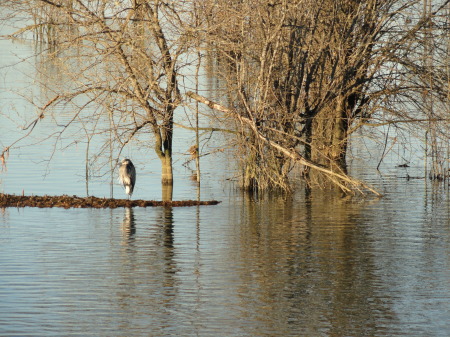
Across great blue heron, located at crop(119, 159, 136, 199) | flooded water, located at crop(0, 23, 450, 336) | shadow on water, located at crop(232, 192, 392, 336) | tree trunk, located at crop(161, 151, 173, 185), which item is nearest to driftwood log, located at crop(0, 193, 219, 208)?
flooded water, located at crop(0, 23, 450, 336)

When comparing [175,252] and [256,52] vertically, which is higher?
[256,52]

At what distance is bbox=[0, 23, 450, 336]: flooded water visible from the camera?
9758mm

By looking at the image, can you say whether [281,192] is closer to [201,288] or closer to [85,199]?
[85,199]

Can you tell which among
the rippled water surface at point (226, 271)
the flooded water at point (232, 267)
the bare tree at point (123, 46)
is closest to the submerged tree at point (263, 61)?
the bare tree at point (123, 46)

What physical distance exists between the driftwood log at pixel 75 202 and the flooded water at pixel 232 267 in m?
→ 0.41

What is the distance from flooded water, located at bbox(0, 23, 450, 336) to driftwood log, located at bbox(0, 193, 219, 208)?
16.0 inches

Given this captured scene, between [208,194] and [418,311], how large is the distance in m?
9.74

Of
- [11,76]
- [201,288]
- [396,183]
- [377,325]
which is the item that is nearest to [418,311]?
[377,325]

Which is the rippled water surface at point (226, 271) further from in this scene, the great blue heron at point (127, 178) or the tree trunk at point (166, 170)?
the tree trunk at point (166, 170)

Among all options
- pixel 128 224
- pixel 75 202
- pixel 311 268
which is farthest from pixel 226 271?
pixel 75 202

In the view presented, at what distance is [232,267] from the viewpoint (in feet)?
40.4

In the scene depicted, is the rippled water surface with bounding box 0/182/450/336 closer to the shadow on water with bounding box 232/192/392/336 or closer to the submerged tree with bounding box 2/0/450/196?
the shadow on water with bounding box 232/192/392/336

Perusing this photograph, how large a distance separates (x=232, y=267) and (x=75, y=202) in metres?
6.05

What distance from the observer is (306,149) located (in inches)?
801
